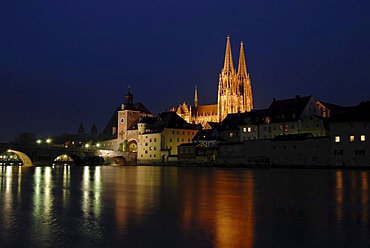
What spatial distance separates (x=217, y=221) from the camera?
15.3m

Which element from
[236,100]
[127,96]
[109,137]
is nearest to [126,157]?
[127,96]

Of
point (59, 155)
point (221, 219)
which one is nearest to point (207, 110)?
point (59, 155)

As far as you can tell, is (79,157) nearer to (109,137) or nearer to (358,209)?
(109,137)

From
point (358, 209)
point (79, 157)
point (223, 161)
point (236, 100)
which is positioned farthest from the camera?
point (236, 100)

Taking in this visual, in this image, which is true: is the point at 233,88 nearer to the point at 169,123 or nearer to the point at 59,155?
the point at 169,123

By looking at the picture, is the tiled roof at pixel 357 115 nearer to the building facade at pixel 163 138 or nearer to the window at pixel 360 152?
the window at pixel 360 152

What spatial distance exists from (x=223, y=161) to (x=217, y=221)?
3086 inches

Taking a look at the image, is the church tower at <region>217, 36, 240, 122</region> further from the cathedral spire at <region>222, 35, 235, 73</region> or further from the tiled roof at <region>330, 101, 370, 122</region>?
the tiled roof at <region>330, 101, 370, 122</region>

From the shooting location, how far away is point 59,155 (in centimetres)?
10269

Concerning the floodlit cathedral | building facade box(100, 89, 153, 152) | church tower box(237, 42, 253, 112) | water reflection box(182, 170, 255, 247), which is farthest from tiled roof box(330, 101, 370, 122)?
church tower box(237, 42, 253, 112)

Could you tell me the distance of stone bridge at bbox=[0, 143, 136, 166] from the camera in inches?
3642

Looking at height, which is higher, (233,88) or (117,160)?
(233,88)

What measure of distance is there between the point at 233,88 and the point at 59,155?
73.9 meters

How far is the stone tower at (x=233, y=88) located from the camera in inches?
6043
